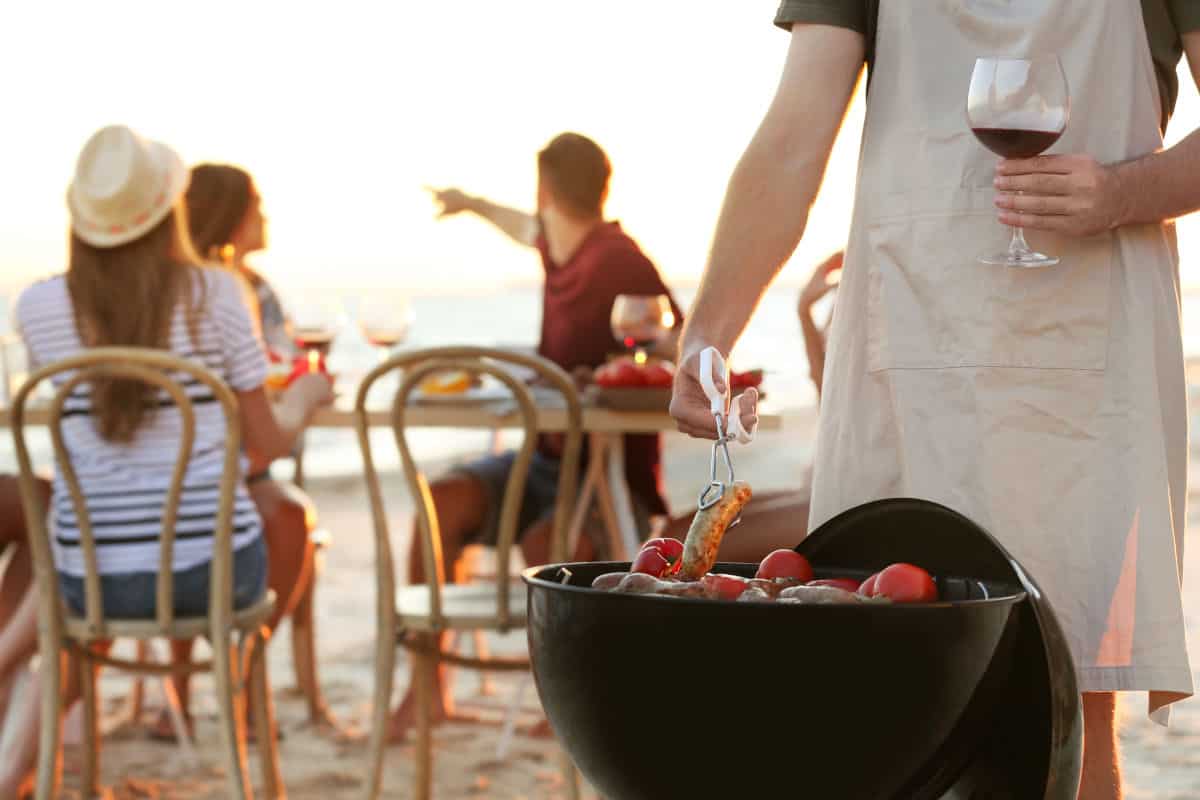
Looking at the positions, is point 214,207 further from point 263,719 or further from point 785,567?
point 785,567

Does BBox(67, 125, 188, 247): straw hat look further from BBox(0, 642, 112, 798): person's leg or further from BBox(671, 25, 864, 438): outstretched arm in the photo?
BBox(671, 25, 864, 438): outstretched arm

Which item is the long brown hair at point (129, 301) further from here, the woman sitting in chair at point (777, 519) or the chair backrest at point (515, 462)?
the woman sitting in chair at point (777, 519)

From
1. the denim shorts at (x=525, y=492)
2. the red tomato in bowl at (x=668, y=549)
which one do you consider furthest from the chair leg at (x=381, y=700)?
the red tomato in bowl at (x=668, y=549)

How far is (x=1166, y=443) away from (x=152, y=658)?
344 centimetres

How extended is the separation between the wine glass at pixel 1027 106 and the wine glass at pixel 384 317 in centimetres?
234

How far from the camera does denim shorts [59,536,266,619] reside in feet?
9.04

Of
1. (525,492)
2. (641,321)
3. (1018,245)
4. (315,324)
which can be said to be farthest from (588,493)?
(1018,245)

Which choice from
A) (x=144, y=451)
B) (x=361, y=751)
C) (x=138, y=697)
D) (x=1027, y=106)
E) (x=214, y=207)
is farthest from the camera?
(x=214, y=207)

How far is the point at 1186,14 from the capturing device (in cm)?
140

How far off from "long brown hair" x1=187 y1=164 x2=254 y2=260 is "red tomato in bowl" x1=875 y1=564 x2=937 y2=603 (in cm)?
333

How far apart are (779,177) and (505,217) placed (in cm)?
304

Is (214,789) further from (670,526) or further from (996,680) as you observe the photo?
(996,680)

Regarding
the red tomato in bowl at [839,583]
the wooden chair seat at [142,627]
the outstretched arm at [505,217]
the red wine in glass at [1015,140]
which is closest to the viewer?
the red tomato in bowl at [839,583]

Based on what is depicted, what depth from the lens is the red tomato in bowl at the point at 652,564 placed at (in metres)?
1.09
